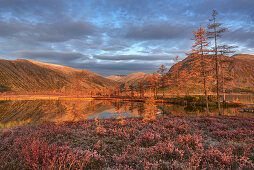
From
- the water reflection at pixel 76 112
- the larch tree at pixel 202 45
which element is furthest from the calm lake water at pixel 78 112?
the larch tree at pixel 202 45

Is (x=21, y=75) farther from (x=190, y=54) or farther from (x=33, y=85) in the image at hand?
(x=190, y=54)

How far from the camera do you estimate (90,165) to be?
13.1 feet

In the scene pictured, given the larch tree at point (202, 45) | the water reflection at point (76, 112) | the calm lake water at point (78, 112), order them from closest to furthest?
the water reflection at point (76, 112)
the calm lake water at point (78, 112)
the larch tree at point (202, 45)

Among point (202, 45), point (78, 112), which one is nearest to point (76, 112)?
point (78, 112)

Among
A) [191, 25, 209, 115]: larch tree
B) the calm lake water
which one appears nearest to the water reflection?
the calm lake water

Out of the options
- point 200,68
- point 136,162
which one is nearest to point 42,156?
point 136,162

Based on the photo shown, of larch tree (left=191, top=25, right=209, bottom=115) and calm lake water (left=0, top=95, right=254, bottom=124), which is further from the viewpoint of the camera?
larch tree (left=191, top=25, right=209, bottom=115)

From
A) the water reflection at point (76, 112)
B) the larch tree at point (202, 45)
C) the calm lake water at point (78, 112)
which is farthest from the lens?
the larch tree at point (202, 45)

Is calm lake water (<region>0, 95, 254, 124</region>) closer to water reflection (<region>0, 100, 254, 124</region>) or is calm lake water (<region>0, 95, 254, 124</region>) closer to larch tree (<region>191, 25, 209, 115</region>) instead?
water reflection (<region>0, 100, 254, 124</region>)

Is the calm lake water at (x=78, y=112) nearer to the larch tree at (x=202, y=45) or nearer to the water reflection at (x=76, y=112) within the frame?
the water reflection at (x=76, y=112)

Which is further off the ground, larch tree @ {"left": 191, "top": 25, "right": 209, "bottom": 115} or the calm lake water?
larch tree @ {"left": 191, "top": 25, "right": 209, "bottom": 115}

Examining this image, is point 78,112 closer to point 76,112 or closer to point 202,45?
point 76,112

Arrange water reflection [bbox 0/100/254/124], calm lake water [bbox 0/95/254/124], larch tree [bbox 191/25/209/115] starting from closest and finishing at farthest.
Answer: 1. water reflection [bbox 0/100/254/124]
2. calm lake water [bbox 0/95/254/124]
3. larch tree [bbox 191/25/209/115]

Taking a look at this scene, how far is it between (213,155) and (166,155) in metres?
1.50
